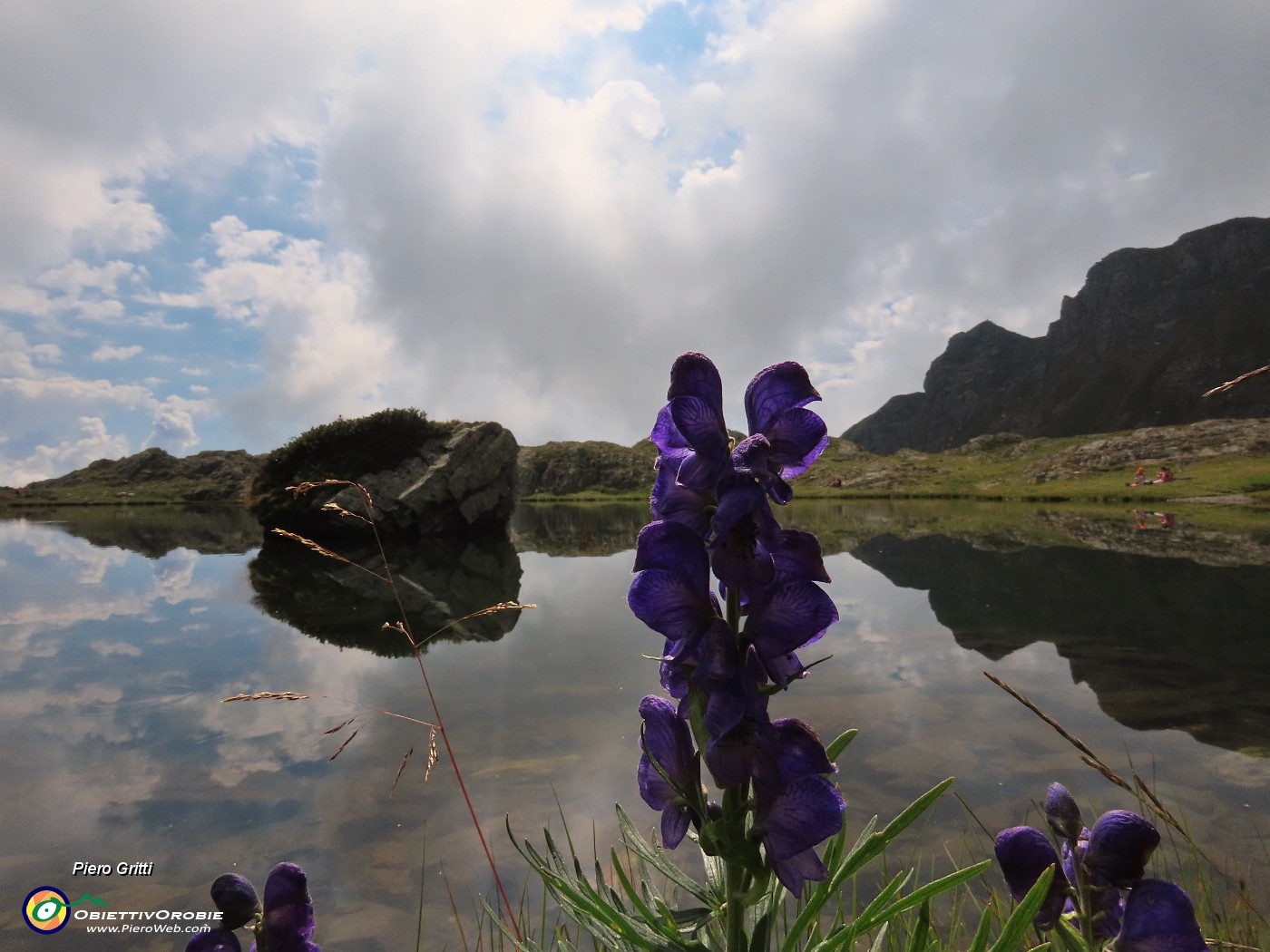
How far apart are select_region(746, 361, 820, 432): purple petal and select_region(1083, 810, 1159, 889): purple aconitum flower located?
3.81 feet

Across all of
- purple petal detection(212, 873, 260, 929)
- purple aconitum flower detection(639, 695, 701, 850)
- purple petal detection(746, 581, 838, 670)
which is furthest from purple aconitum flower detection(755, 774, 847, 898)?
purple petal detection(212, 873, 260, 929)

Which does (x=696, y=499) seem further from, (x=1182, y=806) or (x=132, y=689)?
(x=132, y=689)

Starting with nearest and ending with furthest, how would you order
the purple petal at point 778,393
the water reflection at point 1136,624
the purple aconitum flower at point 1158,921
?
the purple aconitum flower at point 1158,921 → the purple petal at point 778,393 → the water reflection at point 1136,624

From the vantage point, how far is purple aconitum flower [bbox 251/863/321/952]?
69.0 inches

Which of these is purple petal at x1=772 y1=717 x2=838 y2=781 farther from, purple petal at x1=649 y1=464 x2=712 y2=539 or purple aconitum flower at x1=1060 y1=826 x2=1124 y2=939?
purple aconitum flower at x1=1060 y1=826 x2=1124 y2=939

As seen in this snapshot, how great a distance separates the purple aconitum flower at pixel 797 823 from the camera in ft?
4.26

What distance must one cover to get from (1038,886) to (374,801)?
15.7 ft

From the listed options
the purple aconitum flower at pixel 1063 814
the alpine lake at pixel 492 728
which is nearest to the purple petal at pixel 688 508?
the purple aconitum flower at pixel 1063 814

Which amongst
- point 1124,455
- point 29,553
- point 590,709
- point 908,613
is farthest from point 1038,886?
point 1124,455

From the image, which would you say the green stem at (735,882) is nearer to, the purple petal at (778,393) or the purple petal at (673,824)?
the purple petal at (673,824)

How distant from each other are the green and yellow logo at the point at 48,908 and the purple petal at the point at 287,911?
282cm

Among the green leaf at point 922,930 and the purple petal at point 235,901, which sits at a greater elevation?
the purple petal at point 235,901

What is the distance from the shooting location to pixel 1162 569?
1356 centimetres

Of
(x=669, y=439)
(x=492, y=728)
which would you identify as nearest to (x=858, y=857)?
(x=669, y=439)
